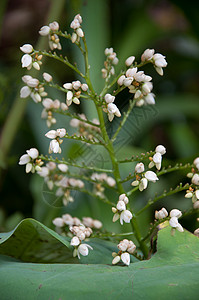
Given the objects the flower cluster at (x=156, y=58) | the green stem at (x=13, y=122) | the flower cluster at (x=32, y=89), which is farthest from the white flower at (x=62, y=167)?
the green stem at (x=13, y=122)

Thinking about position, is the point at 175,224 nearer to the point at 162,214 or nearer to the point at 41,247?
the point at 162,214

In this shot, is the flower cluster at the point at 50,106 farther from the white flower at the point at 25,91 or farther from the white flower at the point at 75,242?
the white flower at the point at 75,242

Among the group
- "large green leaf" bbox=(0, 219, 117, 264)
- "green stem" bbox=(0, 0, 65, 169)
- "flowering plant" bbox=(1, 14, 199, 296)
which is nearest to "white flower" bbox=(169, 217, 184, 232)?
"flowering plant" bbox=(1, 14, 199, 296)

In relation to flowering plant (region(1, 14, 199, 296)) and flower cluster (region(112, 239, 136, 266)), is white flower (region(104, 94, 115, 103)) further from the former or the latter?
flower cluster (region(112, 239, 136, 266))

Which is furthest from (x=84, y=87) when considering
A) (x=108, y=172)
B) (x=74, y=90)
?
(x=108, y=172)

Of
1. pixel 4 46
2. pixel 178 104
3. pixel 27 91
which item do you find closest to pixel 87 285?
pixel 27 91

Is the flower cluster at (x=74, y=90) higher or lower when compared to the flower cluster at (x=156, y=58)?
lower
